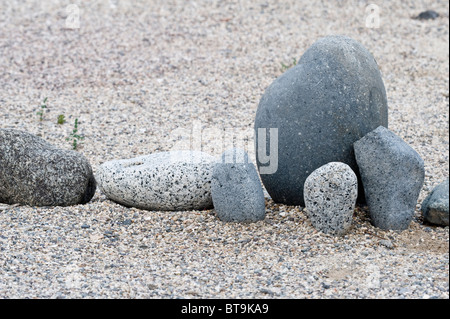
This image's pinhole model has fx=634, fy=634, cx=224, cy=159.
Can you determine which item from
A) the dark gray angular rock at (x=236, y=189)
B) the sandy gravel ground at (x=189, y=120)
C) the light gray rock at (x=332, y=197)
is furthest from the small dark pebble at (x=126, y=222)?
the light gray rock at (x=332, y=197)

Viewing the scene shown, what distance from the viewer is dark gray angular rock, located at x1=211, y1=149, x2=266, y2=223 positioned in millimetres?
→ 4930

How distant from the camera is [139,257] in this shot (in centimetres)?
453

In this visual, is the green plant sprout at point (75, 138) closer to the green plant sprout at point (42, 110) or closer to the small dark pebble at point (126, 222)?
the green plant sprout at point (42, 110)

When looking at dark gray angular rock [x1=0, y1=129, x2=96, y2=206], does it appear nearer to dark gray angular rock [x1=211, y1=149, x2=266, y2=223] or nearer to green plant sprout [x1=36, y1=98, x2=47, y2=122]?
dark gray angular rock [x1=211, y1=149, x2=266, y2=223]

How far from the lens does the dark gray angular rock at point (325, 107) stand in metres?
4.91

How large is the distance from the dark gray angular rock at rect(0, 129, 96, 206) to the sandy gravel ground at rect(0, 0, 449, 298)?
138 mm

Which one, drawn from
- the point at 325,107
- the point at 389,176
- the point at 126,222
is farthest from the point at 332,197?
the point at 126,222

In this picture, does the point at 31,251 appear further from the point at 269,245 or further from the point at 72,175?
the point at 269,245

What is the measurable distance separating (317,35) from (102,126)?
159 inches

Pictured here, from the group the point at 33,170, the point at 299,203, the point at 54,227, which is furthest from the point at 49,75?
the point at 299,203

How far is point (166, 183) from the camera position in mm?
5145

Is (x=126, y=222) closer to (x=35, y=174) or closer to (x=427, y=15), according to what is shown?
(x=35, y=174)

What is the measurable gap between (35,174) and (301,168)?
7.22 feet

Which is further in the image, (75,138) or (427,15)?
(427,15)
